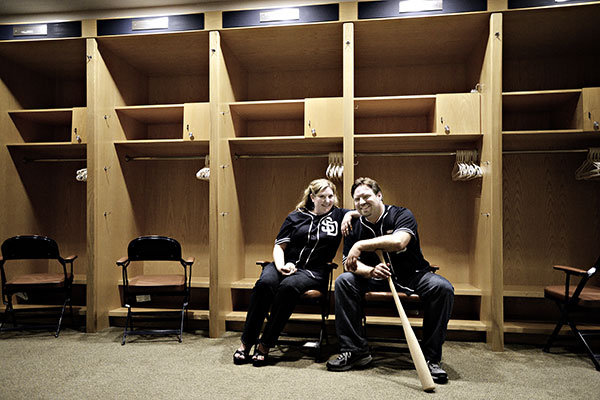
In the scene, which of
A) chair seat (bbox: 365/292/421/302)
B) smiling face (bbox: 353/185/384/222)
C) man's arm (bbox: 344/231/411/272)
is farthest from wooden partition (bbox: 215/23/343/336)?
chair seat (bbox: 365/292/421/302)

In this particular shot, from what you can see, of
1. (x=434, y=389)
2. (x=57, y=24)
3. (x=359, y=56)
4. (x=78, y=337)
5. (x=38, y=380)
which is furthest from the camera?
(x=359, y=56)

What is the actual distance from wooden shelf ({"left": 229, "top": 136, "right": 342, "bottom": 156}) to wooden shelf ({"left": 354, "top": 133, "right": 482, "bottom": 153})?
25 centimetres

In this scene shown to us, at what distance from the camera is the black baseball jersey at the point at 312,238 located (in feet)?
10.7

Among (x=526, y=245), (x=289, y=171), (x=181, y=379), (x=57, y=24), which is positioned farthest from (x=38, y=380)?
(x=526, y=245)

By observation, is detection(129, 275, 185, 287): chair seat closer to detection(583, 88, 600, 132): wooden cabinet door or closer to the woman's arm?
the woman's arm

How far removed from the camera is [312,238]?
329 centimetres

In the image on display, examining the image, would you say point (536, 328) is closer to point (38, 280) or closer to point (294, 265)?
point (294, 265)

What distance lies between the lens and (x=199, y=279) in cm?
428

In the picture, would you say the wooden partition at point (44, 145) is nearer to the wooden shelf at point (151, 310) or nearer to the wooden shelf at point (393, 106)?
the wooden shelf at point (151, 310)

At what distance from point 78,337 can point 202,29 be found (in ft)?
9.42

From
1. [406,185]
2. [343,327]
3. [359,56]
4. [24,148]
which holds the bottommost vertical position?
[343,327]

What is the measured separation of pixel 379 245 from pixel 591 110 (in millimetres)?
2128

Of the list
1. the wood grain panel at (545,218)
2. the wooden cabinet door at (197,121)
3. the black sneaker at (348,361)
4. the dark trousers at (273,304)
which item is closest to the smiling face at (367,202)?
the dark trousers at (273,304)

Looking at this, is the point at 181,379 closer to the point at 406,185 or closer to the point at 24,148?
the point at 406,185
